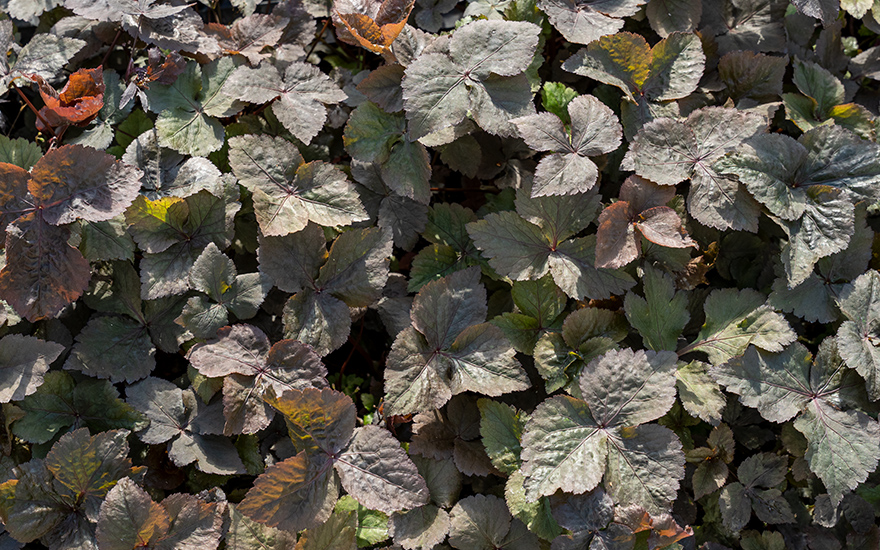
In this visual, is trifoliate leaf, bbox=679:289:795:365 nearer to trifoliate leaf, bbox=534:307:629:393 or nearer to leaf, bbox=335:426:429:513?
trifoliate leaf, bbox=534:307:629:393

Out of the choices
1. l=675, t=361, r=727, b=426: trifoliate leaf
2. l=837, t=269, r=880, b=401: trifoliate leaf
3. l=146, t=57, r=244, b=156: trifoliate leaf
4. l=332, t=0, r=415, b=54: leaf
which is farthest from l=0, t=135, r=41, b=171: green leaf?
l=837, t=269, r=880, b=401: trifoliate leaf

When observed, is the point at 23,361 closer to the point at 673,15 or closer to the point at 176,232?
the point at 176,232

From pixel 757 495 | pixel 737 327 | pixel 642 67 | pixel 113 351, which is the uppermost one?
pixel 642 67

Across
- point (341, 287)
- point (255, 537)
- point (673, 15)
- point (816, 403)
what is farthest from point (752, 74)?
point (255, 537)

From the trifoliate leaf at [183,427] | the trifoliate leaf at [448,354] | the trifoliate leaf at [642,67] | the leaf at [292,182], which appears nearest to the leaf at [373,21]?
the leaf at [292,182]

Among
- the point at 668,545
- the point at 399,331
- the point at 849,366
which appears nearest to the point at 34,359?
the point at 399,331

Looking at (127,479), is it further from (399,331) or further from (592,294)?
(592,294)
